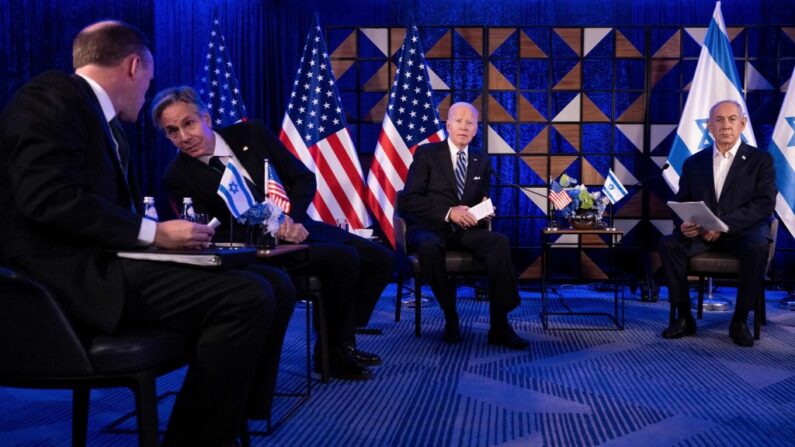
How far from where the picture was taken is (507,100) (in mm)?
6801

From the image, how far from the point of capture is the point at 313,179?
11.1ft

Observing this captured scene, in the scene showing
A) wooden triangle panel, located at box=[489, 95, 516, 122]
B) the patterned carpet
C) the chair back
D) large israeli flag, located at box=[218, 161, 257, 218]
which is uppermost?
wooden triangle panel, located at box=[489, 95, 516, 122]

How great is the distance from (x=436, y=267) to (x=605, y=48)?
3.88 meters

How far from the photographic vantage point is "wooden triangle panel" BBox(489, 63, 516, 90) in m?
6.79

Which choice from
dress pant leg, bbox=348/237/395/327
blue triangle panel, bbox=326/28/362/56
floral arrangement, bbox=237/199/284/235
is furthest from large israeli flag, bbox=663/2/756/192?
floral arrangement, bbox=237/199/284/235

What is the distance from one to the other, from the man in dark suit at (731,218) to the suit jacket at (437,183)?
1.26 m

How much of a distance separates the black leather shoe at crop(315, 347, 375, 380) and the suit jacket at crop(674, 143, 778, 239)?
2.51 meters

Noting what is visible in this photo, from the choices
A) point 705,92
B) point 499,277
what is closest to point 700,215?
point 499,277

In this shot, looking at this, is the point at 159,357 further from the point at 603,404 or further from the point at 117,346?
the point at 603,404

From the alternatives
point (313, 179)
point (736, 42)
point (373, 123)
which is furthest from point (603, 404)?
point (736, 42)

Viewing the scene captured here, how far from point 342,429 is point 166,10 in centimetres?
373

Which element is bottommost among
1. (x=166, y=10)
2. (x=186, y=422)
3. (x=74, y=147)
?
(x=186, y=422)

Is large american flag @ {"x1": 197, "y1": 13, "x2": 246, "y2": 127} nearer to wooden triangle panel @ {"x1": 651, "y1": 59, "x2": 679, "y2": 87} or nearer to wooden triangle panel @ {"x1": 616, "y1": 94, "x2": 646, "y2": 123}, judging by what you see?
wooden triangle panel @ {"x1": 616, "y1": 94, "x2": 646, "y2": 123}

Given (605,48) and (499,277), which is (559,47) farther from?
(499,277)
